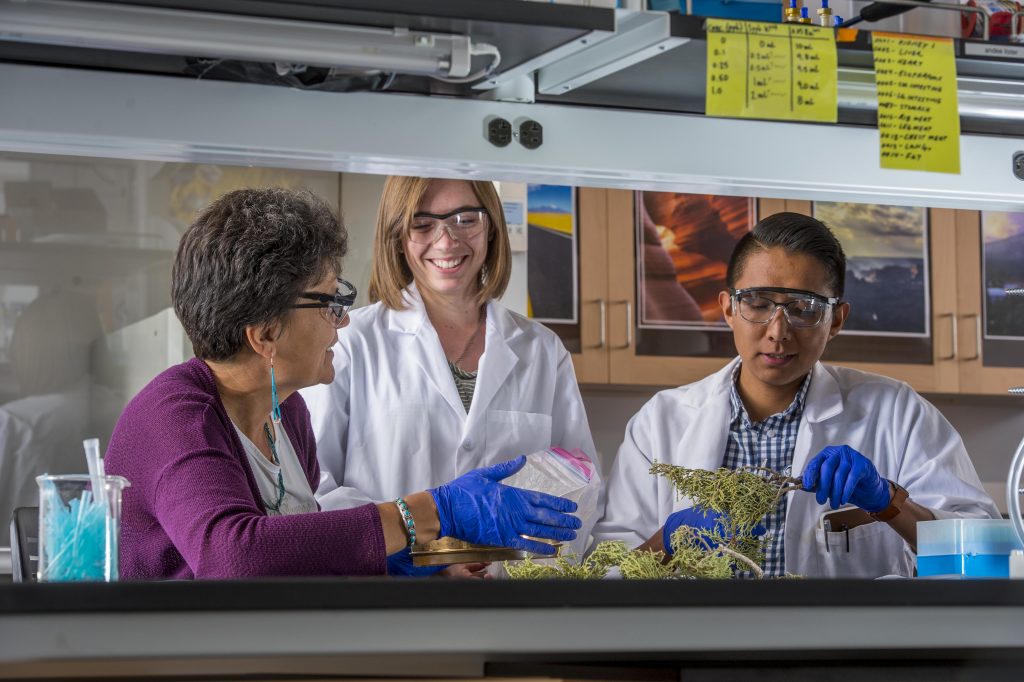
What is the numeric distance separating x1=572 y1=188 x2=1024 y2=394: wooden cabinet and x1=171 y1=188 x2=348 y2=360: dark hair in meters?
2.02

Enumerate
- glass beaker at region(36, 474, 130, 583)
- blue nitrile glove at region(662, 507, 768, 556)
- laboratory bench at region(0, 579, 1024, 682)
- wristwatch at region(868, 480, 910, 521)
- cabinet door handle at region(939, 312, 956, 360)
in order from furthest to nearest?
1. cabinet door handle at region(939, 312, 956, 360)
2. wristwatch at region(868, 480, 910, 521)
3. blue nitrile glove at region(662, 507, 768, 556)
4. glass beaker at region(36, 474, 130, 583)
5. laboratory bench at region(0, 579, 1024, 682)

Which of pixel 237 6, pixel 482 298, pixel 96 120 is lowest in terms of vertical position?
pixel 482 298

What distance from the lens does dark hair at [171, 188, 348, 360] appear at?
64.8 inches

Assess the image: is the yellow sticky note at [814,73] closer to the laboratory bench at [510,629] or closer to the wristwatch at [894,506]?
the laboratory bench at [510,629]

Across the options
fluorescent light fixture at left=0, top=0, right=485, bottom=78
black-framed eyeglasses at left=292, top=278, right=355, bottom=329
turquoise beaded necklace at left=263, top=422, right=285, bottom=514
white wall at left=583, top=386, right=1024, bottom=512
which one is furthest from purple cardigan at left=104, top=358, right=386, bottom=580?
white wall at left=583, top=386, right=1024, bottom=512

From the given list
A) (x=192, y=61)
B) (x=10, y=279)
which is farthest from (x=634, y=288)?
(x=192, y=61)

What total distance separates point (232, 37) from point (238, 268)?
0.41 metres

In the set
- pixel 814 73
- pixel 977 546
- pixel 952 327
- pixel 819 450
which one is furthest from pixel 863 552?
pixel 952 327

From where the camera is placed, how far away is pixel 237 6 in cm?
133

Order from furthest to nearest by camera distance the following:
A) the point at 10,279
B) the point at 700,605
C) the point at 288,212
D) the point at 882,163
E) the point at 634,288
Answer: the point at 634,288 < the point at 10,279 < the point at 288,212 < the point at 882,163 < the point at 700,605

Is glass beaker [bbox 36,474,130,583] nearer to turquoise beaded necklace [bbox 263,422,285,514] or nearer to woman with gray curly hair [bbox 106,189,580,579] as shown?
woman with gray curly hair [bbox 106,189,580,579]

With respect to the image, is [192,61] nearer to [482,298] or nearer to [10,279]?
[482,298]

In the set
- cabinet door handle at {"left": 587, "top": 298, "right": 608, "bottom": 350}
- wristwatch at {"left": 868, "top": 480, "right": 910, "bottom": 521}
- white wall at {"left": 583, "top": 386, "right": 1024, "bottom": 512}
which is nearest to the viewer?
wristwatch at {"left": 868, "top": 480, "right": 910, "bottom": 521}

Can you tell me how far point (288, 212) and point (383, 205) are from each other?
0.66 meters
